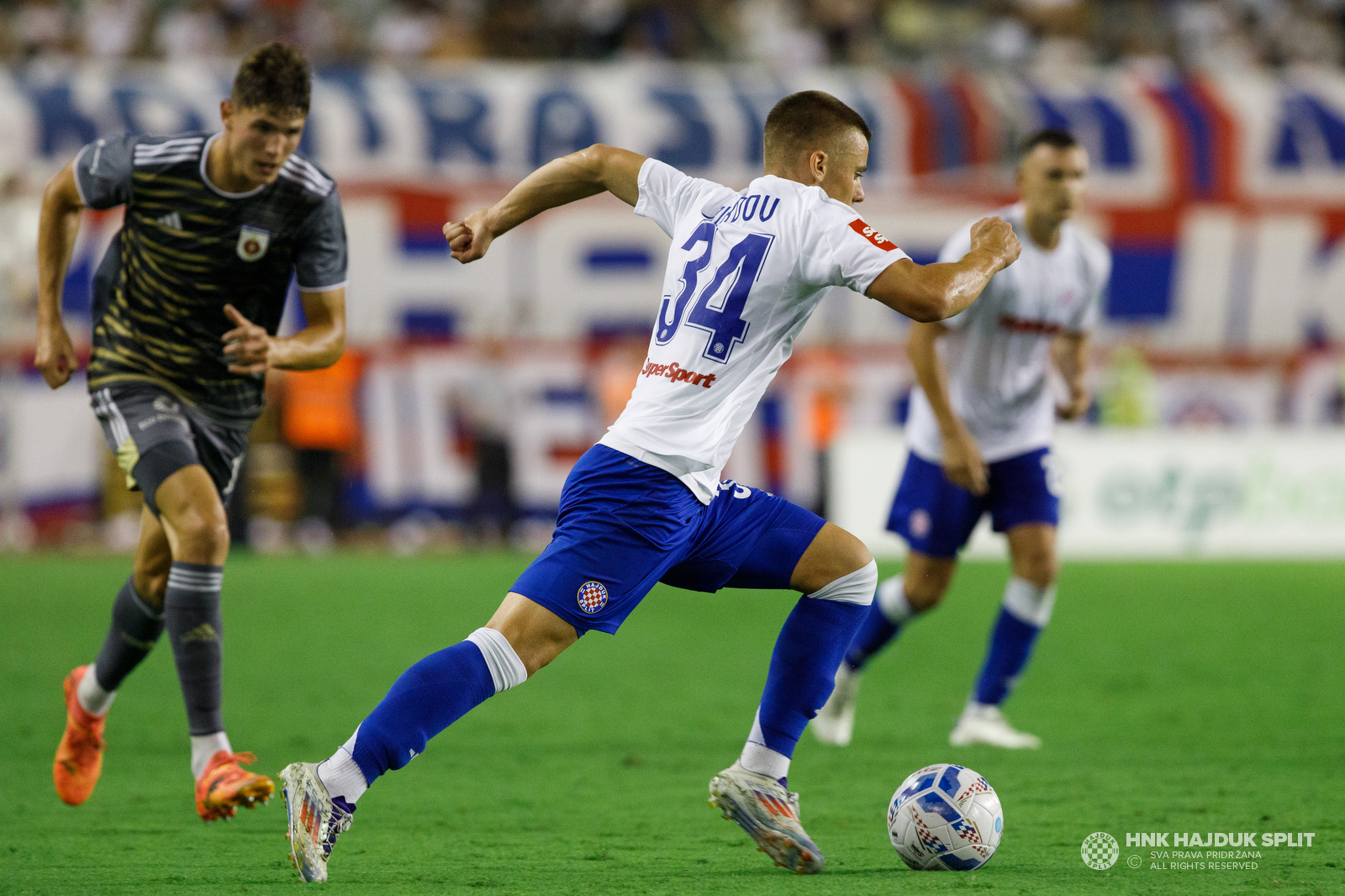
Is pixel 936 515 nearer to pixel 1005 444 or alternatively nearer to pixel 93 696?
pixel 1005 444

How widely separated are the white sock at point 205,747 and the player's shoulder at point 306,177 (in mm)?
1812

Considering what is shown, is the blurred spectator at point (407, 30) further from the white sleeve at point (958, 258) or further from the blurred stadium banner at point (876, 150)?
the white sleeve at point (958, 258)

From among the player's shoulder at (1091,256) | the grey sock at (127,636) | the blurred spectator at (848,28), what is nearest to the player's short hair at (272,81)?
the grey sock at (127,636)

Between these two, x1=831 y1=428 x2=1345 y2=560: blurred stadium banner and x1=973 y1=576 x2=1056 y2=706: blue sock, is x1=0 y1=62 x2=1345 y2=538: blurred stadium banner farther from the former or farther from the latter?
x1=973 y1=576 x2=1056 y2=706: blue sock

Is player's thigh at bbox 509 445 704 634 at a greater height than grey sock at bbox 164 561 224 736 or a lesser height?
greater

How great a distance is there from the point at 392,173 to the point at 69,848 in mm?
13924

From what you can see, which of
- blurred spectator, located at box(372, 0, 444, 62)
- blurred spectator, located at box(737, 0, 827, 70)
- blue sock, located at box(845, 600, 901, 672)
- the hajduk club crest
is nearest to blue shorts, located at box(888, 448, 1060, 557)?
blue sock, located at box(845, 600, 901, 672)

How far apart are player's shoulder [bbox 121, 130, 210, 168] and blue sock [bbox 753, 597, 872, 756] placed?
2531 mm

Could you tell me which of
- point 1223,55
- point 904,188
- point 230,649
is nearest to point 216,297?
point 230,649

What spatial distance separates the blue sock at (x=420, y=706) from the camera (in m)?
4.00

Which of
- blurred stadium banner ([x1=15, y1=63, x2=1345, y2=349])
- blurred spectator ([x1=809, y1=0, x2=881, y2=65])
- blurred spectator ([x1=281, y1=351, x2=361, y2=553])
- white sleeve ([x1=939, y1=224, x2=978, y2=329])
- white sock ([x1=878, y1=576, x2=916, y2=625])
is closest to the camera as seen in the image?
white sleeve ([x1=939, y1=224, x2=978, y2=329])

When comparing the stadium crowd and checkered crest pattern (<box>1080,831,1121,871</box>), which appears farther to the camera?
the stadium crowd

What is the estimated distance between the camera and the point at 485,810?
531 cm

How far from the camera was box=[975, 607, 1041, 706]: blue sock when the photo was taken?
266 inches
